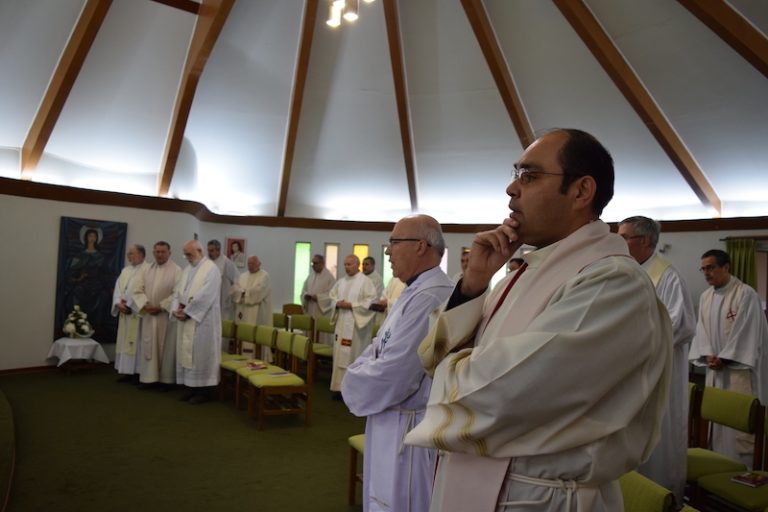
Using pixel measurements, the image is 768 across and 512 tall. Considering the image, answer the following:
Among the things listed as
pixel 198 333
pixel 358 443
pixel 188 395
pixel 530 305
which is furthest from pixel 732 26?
pixel 188 395

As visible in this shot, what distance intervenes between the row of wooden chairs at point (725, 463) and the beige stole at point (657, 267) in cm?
82

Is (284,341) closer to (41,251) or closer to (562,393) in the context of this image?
(41,251)

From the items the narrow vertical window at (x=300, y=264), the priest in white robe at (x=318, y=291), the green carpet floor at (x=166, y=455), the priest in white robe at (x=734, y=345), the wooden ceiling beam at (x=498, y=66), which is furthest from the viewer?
the narrow vertical window at (x=300, y=264)

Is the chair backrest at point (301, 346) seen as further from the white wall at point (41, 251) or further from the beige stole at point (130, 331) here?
the white wall at point (41, 251)

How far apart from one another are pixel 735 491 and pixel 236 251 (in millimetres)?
10695

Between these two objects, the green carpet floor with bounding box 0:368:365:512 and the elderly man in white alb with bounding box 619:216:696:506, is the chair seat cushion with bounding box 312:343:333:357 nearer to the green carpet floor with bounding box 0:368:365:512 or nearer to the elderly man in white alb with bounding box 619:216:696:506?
the green carpet floor with bounding box 0:368:365:512

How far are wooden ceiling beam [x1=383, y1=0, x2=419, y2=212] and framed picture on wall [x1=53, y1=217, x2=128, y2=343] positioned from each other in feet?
17.7

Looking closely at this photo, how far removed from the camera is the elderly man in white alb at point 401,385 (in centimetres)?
271

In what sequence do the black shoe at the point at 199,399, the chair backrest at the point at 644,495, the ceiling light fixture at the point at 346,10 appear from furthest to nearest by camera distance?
the black shoe at the point at 199,399
the ceiling light fixture at the point at 346,10
the chair backrest at the point at 644,495

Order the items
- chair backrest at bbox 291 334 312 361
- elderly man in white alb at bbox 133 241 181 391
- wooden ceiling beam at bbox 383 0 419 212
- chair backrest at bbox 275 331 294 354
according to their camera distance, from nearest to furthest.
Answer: chair backrest at bbox 291 334 312 361, chair backrest at bbox 275 331 294 354, elderly man in white alb at bbox 133 241 181 391, wooden ceiling beam at bbox 383 0 419 212

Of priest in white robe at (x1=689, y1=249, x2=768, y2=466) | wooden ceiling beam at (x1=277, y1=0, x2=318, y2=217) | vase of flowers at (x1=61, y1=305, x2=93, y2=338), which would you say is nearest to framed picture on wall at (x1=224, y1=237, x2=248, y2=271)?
wooden ceiling beam at (x1=277, y1=0, x2=318, y2=217)

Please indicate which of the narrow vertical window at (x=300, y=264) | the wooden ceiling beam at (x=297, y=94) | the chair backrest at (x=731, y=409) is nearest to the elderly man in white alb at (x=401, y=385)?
the chair backrest at (x=731, y=409)

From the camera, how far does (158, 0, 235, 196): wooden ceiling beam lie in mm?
8609

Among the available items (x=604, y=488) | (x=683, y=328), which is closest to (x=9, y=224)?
(x=683, y=328)
